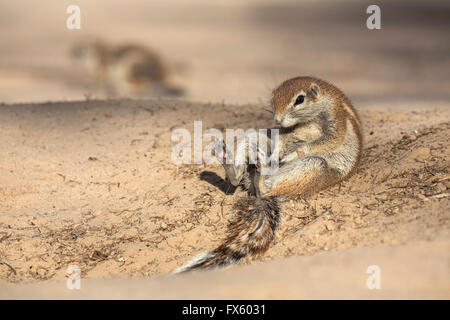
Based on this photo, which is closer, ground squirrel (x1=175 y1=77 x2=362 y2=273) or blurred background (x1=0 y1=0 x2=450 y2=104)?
ground squirrel (x1=175 y1=77 x2=362 y2=273)

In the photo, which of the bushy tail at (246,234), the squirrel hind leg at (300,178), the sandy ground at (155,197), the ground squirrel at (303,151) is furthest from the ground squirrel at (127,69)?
the bushy tail at (246,234)

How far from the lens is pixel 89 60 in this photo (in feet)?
49.9

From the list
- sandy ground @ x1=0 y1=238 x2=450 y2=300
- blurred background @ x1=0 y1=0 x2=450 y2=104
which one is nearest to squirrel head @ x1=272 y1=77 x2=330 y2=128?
sandy ground @ x1=0 y1=238 x2=450 y2=300

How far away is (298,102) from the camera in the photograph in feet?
16.4

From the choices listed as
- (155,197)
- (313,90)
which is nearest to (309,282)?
(313,90)

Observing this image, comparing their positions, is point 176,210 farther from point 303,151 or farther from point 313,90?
point 313,90

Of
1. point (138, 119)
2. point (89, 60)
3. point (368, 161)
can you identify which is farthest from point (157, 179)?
point (89, 60)

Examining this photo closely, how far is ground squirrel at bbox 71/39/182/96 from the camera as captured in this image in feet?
47.8

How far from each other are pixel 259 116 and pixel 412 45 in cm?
1303

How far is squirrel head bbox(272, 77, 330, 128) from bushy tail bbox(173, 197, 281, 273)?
0.77 m

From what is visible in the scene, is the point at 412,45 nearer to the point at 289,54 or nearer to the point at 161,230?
the point at 289,54

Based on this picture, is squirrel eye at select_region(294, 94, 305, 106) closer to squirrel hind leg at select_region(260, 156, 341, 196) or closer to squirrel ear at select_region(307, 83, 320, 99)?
squirrel ear at select_region(307, 83, 320, 99)

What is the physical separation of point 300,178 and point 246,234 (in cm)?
82

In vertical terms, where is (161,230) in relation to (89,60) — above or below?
below
